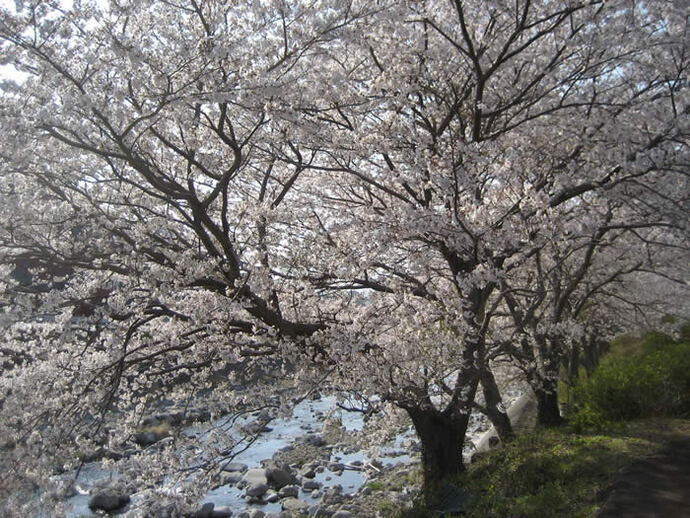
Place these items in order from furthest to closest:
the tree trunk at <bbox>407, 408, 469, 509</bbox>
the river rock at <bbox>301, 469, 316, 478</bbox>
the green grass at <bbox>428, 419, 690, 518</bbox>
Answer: the river rock at <bbox>301, 469, 316, 478</bbox>
the tree trunk at <bbox>407, 408, 469, 509</bbox>
the green grass at <bbox>428, 419, 690, 518</bbox>

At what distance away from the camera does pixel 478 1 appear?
6.96 m

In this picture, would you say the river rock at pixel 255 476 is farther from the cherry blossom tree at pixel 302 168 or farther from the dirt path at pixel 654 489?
the dirt path at pixel 654 489

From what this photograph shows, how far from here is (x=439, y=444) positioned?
8539 mm

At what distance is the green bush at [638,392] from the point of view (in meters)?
9.55

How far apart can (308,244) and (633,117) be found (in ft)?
15.0

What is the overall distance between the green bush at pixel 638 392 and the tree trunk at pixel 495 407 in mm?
1257

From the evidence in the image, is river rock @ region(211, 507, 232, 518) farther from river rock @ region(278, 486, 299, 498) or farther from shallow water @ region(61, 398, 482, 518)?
river rock @ region(278, 486, 299, 498)

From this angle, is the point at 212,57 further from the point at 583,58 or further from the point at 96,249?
the point at 583,58

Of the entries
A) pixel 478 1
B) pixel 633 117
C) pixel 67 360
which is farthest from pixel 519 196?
pixel 67 360

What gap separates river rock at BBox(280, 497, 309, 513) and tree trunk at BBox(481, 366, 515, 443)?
4865 mm

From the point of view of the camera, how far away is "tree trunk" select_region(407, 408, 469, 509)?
329 inches

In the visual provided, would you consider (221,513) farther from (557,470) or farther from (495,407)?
(557,470)

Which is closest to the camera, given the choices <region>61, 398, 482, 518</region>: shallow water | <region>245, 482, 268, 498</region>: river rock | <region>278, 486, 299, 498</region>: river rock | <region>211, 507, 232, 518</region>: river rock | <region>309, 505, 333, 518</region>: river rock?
<region>309, 505, 333, 518</region>: river rock

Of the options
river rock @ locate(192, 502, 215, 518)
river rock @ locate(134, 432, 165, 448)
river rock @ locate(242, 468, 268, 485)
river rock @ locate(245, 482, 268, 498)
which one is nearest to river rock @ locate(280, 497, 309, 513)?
river rock @ locate(245, 482, 268, 498)
